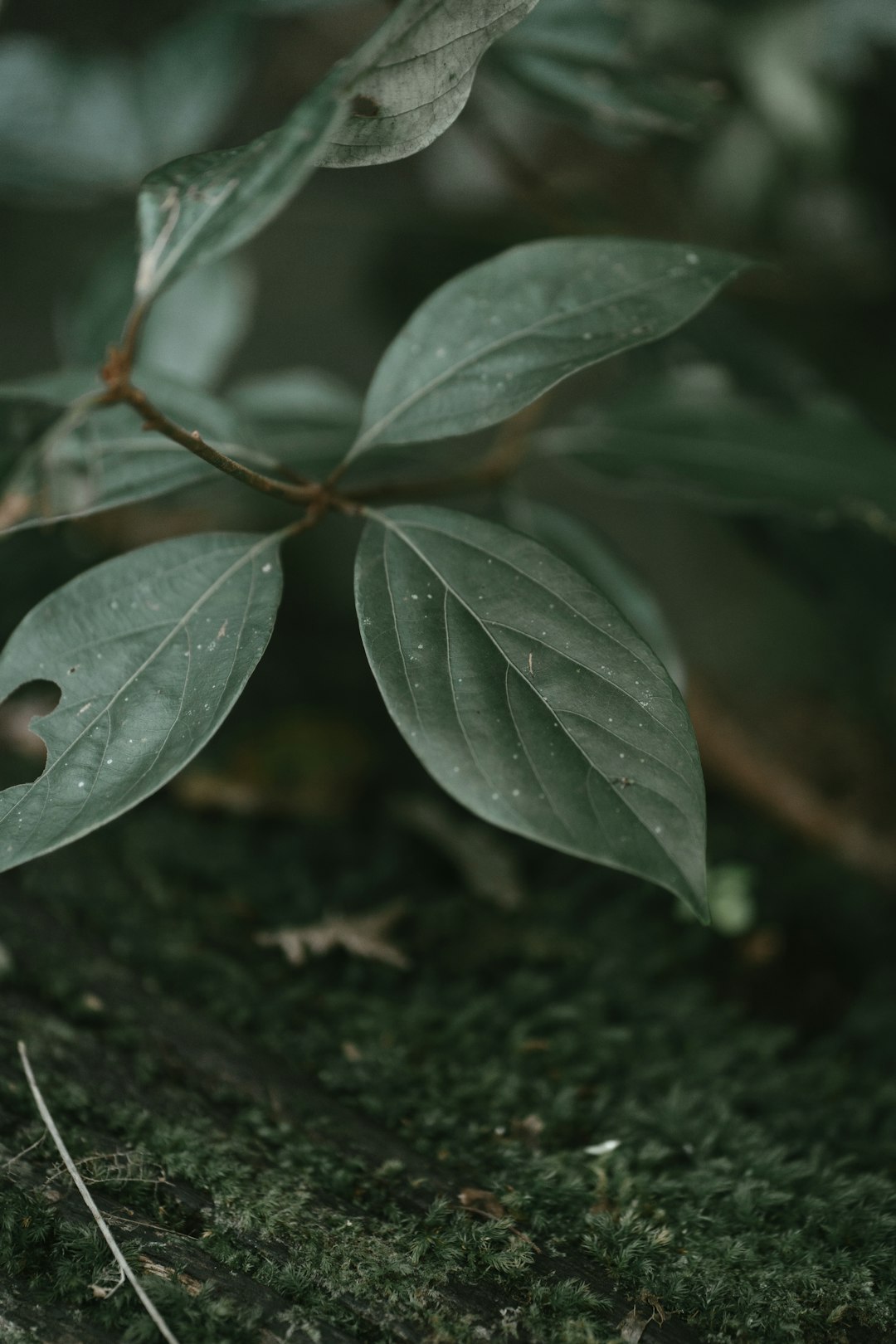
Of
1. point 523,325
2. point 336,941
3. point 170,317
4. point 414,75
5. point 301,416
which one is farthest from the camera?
point 170,317

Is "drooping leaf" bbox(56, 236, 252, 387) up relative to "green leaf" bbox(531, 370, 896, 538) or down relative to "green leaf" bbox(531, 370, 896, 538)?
up

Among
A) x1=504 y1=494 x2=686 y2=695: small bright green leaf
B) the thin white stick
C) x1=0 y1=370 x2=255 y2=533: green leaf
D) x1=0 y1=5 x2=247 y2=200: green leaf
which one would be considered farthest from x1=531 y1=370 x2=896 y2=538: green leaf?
the thin white stick

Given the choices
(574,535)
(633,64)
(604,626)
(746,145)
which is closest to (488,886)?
(574,535)

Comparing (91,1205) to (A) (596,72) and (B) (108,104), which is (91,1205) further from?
(B) (108,104)

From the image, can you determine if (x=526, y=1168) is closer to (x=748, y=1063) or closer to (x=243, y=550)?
(x=748, y=1063)

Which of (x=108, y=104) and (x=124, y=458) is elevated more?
(x=108, y=104)

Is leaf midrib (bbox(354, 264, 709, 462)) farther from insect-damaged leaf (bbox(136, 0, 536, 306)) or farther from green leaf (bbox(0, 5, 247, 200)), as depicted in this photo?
green leaf (bbox(0, 5, 247, 200))

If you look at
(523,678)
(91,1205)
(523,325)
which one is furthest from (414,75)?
Answer: (91,1205)

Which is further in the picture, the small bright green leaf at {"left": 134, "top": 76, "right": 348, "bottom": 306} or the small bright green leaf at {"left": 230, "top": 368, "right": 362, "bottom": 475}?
the small bright green leaf at {"left": 230, "top": 368, "right": 362, "bottom": 475}

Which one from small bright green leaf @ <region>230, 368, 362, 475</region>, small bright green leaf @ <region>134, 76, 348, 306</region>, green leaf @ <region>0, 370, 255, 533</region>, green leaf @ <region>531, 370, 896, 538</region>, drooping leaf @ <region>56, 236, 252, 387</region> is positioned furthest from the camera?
drooping leaf @ <region>56, 236, 252, 387</region>
